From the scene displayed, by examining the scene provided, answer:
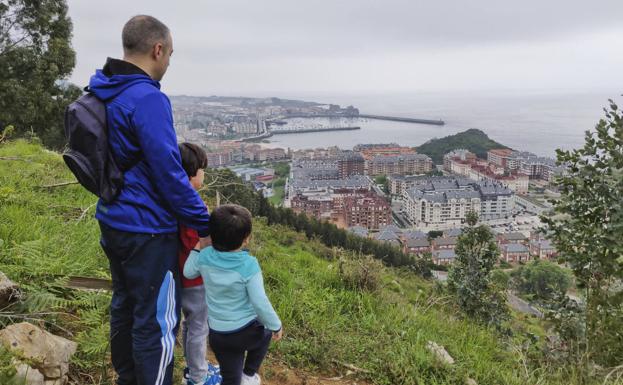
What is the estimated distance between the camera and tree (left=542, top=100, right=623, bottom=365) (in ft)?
8.13

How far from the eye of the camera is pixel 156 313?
1.43m

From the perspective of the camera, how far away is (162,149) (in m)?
1.29

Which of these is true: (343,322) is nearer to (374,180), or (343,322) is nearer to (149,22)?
(149,22)

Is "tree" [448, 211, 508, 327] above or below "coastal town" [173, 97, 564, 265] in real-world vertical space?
above

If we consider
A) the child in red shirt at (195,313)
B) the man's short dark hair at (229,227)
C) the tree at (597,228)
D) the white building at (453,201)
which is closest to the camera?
the man's short dark hair at (229,227)

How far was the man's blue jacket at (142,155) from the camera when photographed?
1.29m

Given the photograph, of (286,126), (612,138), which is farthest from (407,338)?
(286,126)

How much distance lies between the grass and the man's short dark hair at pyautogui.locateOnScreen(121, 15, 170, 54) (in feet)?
3.31

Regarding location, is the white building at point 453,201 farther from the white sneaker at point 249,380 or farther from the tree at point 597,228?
the white sneaker at point 249,380

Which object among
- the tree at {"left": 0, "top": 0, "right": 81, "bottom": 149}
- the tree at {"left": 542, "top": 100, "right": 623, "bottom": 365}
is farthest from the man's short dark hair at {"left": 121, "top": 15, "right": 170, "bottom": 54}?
the tree at {"left": 0, "top": 0, "right": 81, "bottom": 149}

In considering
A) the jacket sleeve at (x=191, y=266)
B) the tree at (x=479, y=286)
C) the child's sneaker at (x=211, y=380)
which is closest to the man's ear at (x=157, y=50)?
the jacket sleeve at (x=191, y=266)

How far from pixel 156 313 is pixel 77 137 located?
564mm

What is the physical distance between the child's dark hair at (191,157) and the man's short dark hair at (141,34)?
1.13ft

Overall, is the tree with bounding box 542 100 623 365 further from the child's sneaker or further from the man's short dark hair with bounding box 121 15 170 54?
the man's short dark hair with bounding box 121 15 170 54
